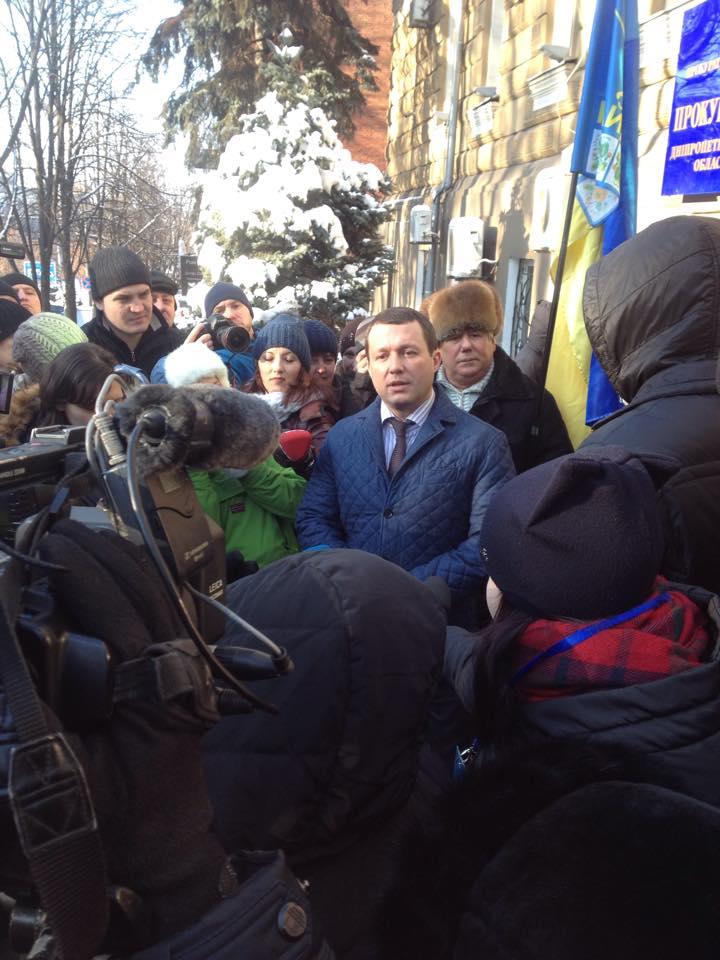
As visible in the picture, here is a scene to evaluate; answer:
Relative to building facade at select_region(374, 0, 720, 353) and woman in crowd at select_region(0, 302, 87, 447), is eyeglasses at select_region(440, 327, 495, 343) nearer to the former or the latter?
woman in crowd at select_region(0, 302, 87, 447)

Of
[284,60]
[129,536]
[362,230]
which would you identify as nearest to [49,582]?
[129,536]

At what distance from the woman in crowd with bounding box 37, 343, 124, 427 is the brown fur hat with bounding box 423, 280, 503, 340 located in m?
1.42

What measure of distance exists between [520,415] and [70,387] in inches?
65.6

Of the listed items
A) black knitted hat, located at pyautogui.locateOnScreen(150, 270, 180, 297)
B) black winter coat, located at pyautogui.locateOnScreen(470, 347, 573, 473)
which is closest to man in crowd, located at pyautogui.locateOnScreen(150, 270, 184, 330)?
black knitted hat, located at pyautogui.locateOnScreen(150, 270, 180, 297)

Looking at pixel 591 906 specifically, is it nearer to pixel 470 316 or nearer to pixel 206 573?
pixel 206 573

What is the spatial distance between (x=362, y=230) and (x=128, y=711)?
9.73 m

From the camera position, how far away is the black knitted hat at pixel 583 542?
1.14 m

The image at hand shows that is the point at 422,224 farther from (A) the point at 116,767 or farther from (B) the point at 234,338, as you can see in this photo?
(A) the point at 116,767

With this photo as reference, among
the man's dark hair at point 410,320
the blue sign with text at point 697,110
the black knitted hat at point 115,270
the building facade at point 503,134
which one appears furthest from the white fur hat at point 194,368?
the blue sign with text at point 697,110

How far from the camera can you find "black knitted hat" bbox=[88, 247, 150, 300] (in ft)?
11.8

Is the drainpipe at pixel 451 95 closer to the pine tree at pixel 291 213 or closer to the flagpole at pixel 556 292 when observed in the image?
the pine tree at pixel 291 213

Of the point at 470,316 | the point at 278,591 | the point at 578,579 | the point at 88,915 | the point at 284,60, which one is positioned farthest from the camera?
the point at 284,60

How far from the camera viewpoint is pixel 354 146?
1952cm

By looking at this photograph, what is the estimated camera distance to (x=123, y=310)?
11.9 ft
